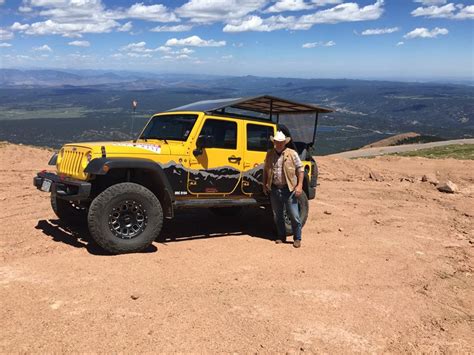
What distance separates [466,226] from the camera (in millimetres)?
9398

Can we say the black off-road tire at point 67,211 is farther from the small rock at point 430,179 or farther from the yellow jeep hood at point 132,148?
the small rock at point 430,179

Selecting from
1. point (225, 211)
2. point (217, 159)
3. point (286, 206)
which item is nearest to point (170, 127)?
point (217, 159)

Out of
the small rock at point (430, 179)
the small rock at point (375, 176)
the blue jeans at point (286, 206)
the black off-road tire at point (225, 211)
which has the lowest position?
the small rock at point (375, 176)

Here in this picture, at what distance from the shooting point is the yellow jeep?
6.05 m

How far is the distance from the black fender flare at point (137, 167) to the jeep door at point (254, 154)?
1.46m

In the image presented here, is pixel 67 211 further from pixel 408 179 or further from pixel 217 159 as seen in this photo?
pixel 408 179

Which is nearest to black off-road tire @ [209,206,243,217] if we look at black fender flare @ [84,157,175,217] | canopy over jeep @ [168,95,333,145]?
canopy over jeep @ [168,95,333,145]

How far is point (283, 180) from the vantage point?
7219 mm

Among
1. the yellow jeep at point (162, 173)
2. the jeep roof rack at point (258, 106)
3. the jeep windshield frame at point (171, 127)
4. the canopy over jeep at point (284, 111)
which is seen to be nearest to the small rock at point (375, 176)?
the canopy over jeep at point (284, 111)

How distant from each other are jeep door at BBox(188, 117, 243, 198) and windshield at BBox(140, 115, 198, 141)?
0.23 metres

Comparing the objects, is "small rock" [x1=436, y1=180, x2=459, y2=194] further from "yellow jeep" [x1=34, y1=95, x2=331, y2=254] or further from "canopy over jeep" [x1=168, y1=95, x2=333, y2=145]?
"yellow jeep" [x1=34, y1=95, x2=331, y2=254]

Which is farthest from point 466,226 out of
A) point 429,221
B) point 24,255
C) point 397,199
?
point 24,255

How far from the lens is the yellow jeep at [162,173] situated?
19.9 ft

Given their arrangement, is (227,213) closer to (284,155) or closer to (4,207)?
(284,155)
